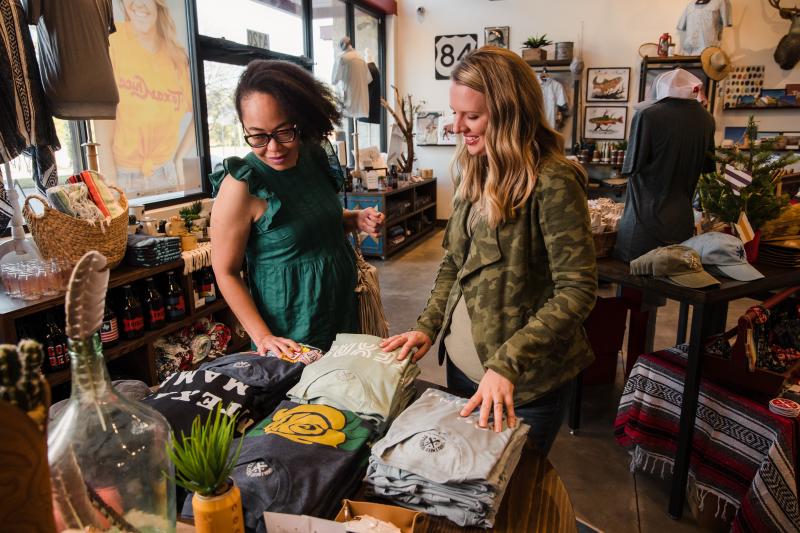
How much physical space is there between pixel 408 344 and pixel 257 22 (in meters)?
5.07

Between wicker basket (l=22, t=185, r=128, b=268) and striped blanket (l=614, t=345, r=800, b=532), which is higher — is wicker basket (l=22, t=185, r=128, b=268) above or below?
above

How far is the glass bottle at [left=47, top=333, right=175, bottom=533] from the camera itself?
643mm

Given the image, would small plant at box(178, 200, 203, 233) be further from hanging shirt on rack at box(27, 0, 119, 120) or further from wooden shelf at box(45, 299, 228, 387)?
hanging shirt on rack at box(27, 0, 119, 120)

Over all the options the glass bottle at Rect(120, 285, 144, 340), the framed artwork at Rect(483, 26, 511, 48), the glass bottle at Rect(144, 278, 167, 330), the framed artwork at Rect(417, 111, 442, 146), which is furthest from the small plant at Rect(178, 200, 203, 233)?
the framed artwork at Rect(483, 26, 511, 48)

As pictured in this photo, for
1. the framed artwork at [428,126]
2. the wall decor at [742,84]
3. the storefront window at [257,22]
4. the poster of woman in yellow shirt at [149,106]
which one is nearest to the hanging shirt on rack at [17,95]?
the poster of woman in yellow shirt at [149,106]

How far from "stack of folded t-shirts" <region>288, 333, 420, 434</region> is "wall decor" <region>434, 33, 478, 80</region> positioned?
8.06 meters

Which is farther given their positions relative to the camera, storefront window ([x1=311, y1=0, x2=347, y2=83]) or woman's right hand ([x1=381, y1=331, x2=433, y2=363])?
storefront window ([x1=311, y1=0, x2=347, y2=83])

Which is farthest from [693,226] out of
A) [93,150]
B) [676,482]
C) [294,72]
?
[93,150]

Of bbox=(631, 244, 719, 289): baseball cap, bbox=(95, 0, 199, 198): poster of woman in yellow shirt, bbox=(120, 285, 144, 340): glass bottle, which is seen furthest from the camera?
bbox=(95, 0, 199, 198): poster of woman in yellow shirt

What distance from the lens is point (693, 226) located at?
3.20 meters

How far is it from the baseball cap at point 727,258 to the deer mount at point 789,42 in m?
6.73

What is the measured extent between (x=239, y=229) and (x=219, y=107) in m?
3.58

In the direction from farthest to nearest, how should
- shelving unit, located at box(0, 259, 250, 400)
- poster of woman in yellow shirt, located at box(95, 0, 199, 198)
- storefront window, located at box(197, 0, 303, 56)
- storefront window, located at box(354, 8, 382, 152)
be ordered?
storefront window, located at box(354, 8, 382, 152), storefront window, located at box(197, 0, 303, 56), poster of woman in yellow shirt, located at box(95, 0, 199, 198), shelving unit, located at box(0, 259, 250, 400)

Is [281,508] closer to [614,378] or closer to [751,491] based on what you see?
[751,491]
